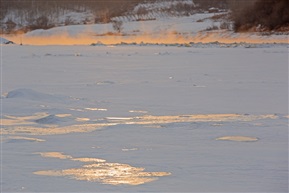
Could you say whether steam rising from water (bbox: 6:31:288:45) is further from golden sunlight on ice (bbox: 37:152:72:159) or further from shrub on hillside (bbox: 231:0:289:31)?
golden sunlight on ice (bbox: 37:152:72:159)

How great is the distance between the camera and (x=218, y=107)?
225 inches

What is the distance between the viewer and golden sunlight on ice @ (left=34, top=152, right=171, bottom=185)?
2936mm

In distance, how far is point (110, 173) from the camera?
10.1 ft

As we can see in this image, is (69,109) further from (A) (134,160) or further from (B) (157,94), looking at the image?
(A) (134,160)

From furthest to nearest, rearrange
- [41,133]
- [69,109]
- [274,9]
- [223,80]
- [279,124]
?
1. [274,9]
2. [223,80]
3. [69,109]
4. [279,124]
5. [41,133]

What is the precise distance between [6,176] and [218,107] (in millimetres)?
3036

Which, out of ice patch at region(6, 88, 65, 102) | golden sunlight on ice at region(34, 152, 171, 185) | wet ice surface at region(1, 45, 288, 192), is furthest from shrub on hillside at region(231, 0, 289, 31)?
golden sunlight on ice at region(34, 152, 171, 185)

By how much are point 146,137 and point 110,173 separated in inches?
42.9

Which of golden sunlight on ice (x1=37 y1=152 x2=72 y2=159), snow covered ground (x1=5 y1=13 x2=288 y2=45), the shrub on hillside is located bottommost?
snow covered ground (x1=5 y1=13 x2=288 y2=45)

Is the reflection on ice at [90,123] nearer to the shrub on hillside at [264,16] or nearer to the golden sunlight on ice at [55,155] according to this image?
the golden sunlight on ice at [55,155]

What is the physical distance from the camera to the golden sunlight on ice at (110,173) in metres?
2.94

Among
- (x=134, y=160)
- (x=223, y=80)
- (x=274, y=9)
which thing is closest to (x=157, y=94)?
(x=223, y=80)

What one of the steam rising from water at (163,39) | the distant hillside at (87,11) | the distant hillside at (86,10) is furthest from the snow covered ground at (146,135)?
the distant hillside at (86,10)

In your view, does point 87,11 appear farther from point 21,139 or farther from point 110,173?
point 110,173
